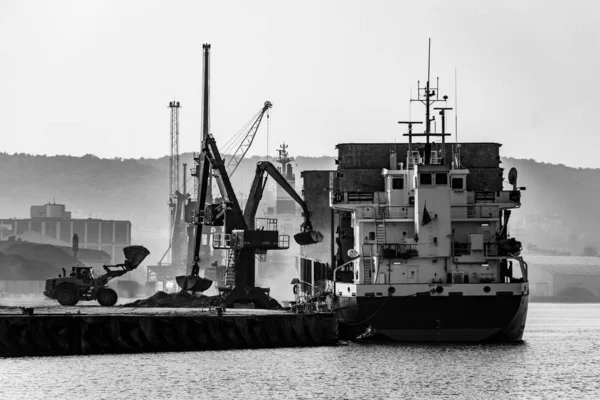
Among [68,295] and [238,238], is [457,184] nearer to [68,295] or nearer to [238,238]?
[238,238]

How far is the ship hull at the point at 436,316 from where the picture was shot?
69750 millimetres

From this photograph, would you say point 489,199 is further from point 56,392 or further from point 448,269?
point 56,392

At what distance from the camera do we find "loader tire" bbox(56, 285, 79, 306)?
77.4 meters

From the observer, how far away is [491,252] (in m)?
71.8

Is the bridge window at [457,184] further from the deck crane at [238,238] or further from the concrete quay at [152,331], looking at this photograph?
the deck crane at [238,238]

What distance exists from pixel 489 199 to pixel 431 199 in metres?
5.16

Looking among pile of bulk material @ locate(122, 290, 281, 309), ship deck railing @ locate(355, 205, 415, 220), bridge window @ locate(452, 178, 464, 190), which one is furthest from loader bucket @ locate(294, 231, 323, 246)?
bridge window @ locate(452, 178, 464, 190)

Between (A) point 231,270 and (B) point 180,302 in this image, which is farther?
(A) point 231,270

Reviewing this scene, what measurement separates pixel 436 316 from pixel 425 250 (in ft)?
12.3

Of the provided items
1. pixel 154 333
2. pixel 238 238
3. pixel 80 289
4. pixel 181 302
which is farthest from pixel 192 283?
pixel 154 333

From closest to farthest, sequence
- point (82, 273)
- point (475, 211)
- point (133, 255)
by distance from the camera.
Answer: point (475, 211) → point (82, 273) → point (133, 255)

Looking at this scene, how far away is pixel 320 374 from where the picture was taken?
191 ft

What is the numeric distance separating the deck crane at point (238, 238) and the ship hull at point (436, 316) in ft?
51.1

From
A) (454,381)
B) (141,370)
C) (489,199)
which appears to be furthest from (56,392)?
(489,199)
